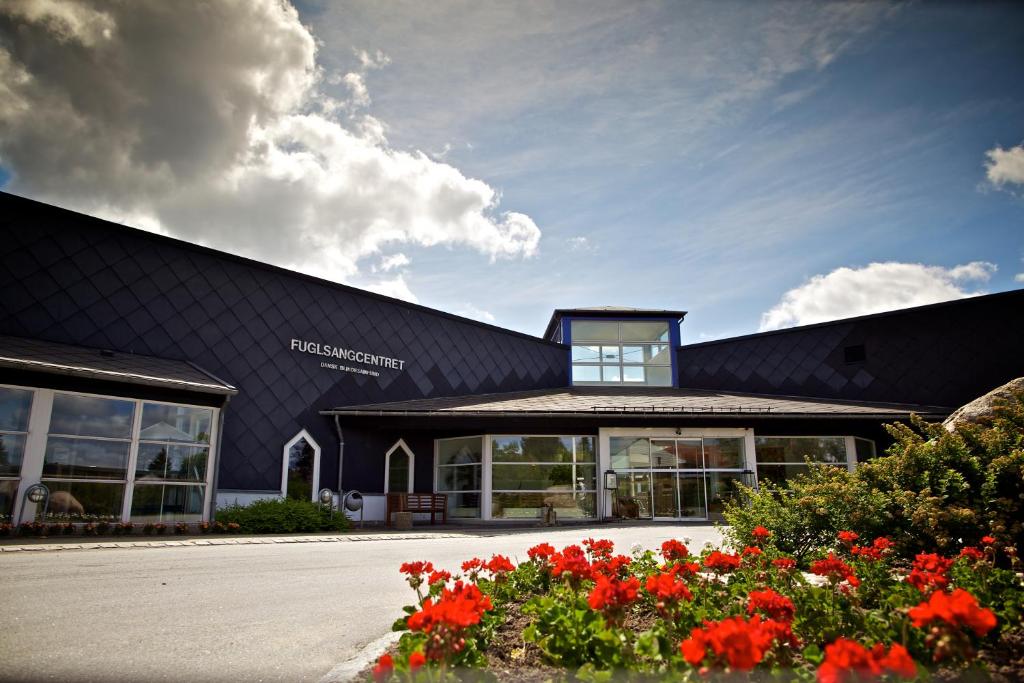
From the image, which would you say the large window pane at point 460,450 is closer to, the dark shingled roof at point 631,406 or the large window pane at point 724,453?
the dark shingled roof at point 631,406

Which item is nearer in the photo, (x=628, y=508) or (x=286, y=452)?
(x=286, y=452)

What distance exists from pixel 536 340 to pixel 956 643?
22983 millimetres

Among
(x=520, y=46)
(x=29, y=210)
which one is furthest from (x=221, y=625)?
(x=29, y=210)

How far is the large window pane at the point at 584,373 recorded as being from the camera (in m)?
25.8

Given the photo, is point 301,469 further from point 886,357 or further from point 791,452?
point 886,357

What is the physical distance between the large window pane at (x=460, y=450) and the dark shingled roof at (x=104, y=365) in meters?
7.31

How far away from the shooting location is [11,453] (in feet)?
36.4

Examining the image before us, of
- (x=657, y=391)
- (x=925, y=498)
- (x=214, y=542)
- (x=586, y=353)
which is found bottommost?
(x=214, y=542)

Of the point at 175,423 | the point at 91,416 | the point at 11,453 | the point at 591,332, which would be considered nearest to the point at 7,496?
the point at 11,453

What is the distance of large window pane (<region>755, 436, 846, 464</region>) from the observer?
1952 cm

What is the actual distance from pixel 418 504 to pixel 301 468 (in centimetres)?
364

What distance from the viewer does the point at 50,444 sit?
11578mm

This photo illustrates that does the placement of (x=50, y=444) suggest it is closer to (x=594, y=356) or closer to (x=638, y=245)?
(x=638, y=245)

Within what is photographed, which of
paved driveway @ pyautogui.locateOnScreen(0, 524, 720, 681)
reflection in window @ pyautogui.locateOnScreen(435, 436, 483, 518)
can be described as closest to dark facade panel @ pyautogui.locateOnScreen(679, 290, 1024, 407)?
reflection in window @ pyautogui.locateOnScreen(435, 436, 483, 518)
